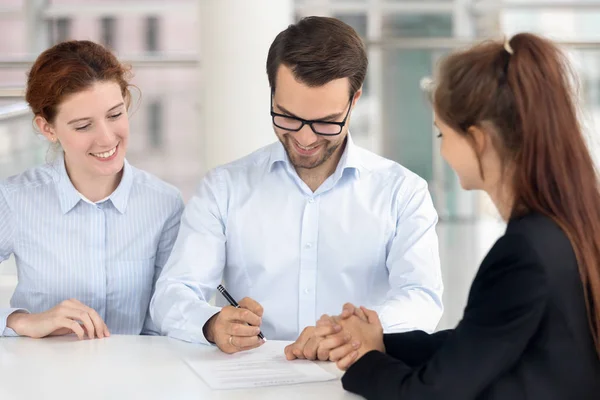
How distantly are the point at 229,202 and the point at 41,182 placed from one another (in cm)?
49

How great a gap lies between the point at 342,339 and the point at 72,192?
0.92 meters

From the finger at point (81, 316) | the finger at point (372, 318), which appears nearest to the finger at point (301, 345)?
the finger at point (372, 318)

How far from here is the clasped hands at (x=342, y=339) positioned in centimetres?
166

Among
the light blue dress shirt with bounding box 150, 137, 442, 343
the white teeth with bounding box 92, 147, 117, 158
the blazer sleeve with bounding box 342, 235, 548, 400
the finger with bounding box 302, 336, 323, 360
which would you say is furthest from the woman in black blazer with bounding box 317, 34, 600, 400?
the white teeth with bounding box 92, 147, 117, 158

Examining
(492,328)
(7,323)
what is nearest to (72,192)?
(7,323)

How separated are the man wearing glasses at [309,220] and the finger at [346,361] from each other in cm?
50

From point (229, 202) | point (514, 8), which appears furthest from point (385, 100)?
point (229, 202)

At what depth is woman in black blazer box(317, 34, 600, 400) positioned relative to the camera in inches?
52.2

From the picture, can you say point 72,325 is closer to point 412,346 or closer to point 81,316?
point 81,316

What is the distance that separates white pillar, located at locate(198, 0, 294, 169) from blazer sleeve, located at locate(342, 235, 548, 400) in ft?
7.26

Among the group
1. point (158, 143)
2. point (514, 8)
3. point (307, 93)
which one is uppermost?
point (514, 8)

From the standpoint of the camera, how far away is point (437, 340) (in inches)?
66.8

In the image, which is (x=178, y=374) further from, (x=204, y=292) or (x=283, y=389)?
(x=204, y=292)

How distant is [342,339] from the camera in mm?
1690
